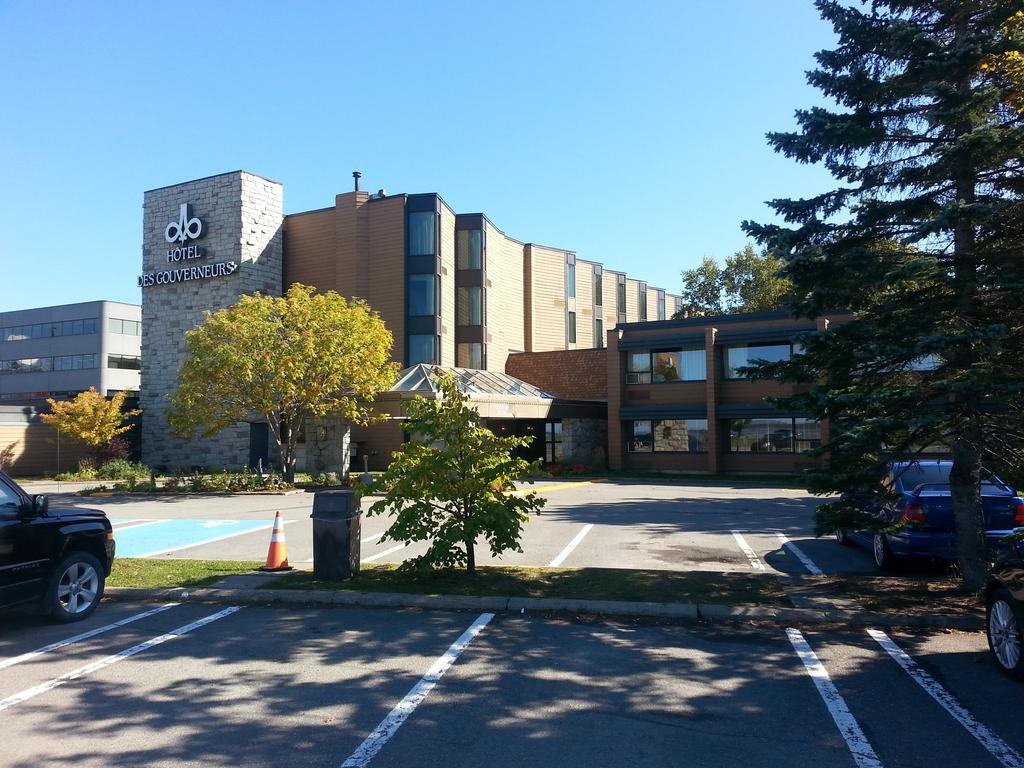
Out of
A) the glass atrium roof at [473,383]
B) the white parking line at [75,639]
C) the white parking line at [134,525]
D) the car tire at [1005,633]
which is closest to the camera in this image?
the car tire at [1005,633]

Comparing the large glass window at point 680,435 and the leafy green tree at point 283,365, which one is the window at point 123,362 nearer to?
the leafy green tree at point 283,365

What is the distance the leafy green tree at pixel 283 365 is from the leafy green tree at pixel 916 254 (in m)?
18.4

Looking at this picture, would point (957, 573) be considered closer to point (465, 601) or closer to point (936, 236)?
point (936, 236)

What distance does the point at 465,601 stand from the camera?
7.84m

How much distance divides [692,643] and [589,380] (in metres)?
32.2

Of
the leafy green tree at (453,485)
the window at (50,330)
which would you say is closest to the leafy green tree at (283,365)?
the leafy green tree at (453,485)

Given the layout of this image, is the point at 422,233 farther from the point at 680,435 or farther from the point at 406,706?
the point at 406,706

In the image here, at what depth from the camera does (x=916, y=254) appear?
8.06 metres

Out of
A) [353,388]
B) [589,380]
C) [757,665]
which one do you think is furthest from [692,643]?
[589,380]

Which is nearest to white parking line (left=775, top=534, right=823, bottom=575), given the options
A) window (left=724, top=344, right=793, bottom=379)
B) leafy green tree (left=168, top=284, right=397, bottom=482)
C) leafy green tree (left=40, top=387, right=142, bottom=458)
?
leafy green tree (left=168, top=284, right=397, bottom=482)

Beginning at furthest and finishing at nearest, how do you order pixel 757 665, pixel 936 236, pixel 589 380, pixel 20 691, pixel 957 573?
1. pixel 589 380
2. pixel 957 573
3. pixel 936 236
4. pixel 757 665
5. pixel 20 691

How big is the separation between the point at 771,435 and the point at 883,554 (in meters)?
23.2

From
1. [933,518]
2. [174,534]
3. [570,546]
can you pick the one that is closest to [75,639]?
[570,546]

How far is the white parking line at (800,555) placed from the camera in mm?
10248
